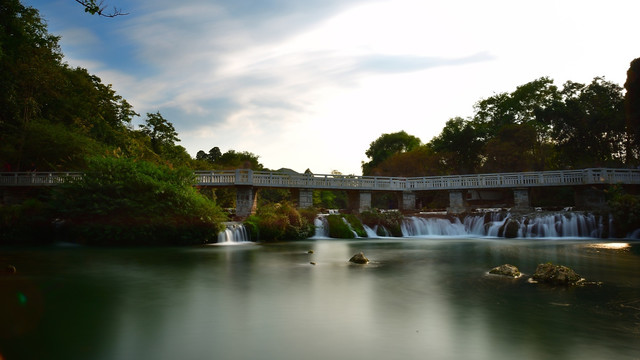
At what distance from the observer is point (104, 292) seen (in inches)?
427

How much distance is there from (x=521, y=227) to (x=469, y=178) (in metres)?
11.0

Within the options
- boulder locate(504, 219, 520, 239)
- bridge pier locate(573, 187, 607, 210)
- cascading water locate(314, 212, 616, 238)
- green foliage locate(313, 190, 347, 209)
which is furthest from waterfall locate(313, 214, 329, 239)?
green foliage locate(313, 190, 347, 209)

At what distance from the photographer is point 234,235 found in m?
24.7

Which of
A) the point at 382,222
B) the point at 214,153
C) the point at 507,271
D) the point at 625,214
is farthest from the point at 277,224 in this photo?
the point at 214,153

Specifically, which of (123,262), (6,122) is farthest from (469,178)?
(6,122)

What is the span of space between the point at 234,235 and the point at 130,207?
583cm

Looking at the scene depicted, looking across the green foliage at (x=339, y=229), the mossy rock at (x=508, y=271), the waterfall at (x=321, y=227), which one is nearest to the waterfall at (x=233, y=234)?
the waterfall at (x=321, y=227)

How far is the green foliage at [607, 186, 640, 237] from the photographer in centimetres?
2642

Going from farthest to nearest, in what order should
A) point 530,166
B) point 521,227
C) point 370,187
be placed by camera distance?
point 530,166, point 370,187, point 521,227

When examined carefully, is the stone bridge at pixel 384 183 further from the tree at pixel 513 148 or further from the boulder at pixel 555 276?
the boulder at pixel 555 276

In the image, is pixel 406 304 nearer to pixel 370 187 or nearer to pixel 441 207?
pixel 370 187

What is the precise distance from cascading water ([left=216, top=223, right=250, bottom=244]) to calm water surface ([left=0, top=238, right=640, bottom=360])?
8.12 meters

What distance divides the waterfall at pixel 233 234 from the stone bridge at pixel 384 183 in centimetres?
939

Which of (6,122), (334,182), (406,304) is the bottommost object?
(406,304)
